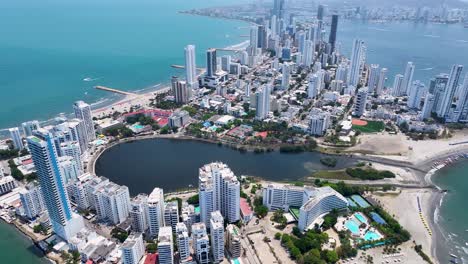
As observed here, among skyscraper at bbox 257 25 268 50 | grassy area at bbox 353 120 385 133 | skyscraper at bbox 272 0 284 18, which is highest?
skyscraper at bbox 272 0 284 18

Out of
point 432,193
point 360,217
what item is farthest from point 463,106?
point 360,217

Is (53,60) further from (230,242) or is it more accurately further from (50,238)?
(230,242)

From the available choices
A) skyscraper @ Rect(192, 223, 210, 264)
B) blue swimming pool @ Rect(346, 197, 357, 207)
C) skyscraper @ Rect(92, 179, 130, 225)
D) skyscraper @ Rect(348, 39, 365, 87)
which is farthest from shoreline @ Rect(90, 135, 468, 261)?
skyscraper @ Rect(348, 39, 365, 87)

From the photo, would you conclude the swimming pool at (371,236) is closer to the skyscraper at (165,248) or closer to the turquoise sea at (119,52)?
the turquoise sea at (119,52)

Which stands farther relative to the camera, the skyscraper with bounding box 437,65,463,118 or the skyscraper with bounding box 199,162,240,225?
the skyscraper with bounding box 437,65,463,118

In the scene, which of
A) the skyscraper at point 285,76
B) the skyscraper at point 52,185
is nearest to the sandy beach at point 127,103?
the skyscraper at point 285,76

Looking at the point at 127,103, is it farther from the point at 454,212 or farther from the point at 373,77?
the point at 454,212

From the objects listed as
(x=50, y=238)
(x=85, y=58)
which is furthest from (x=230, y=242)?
(x=85, y=58)

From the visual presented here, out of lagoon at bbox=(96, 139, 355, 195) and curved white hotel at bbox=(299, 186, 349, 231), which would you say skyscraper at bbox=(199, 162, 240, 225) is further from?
lagoon at bbox=(96, 139, 355, 195)
